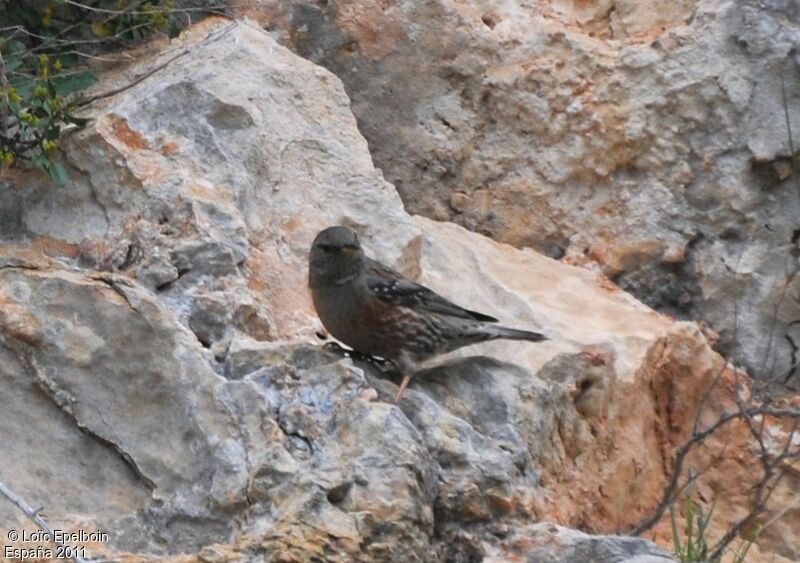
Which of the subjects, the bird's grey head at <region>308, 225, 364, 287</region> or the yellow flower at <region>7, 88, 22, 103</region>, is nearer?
the bird's grey head at <region>308, 225, 364, 287</region>

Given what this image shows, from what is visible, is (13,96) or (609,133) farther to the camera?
(609,133)

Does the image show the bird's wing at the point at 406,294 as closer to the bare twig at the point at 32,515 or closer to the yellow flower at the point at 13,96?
the yellow flower at the point at 13,96

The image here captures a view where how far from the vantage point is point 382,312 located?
19.8ft

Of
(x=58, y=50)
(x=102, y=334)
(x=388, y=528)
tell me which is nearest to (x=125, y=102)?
(x=58, y=50)

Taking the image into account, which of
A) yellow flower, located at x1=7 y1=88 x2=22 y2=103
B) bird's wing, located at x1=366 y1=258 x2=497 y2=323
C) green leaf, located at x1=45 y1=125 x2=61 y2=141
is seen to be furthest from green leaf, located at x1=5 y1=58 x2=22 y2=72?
bird's wing, located at x1=366 y1=258 x2=497 y2=323

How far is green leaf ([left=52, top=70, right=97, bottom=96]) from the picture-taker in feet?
21.6

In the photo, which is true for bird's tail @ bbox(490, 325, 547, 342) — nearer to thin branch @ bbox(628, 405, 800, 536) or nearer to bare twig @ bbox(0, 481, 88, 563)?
thin branch @ bbox(628, 405, 800, 536)

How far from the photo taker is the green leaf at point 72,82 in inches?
260

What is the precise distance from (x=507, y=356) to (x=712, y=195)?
1.50m

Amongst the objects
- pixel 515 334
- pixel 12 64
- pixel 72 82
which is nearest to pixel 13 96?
pixel 12 64

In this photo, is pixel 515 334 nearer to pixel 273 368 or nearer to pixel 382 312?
pixel 382 312

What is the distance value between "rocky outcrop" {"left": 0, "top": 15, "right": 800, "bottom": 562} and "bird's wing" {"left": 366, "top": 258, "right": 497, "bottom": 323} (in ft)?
0.62

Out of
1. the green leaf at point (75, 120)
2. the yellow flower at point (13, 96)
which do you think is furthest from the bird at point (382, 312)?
the yellow flower at point (13, 96)

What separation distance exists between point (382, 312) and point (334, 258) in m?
0.26
